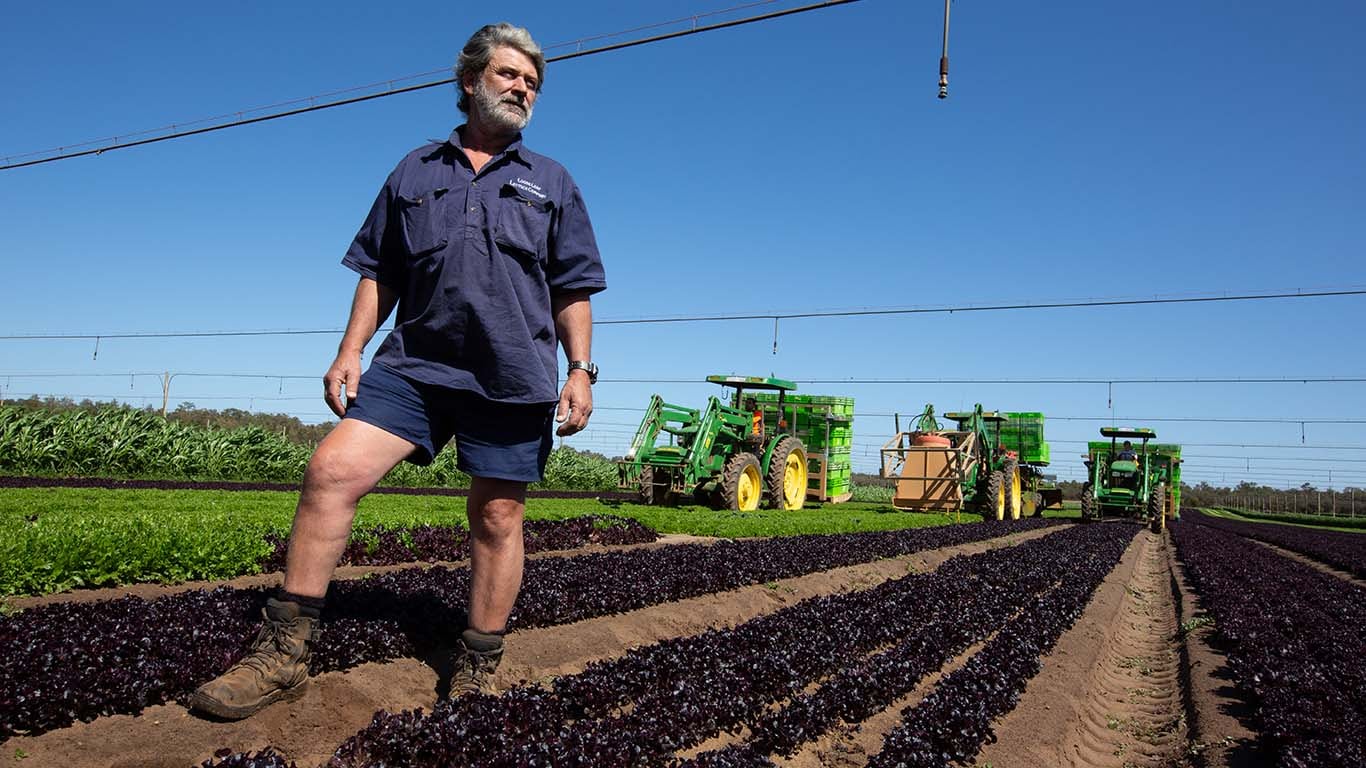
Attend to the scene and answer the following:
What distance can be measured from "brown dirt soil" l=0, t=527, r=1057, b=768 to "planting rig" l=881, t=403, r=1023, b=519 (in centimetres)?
1495

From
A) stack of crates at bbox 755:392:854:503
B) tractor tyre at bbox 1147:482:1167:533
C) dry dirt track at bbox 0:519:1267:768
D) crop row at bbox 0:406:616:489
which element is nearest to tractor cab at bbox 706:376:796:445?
stack of crates at bbox 755:392:854:503

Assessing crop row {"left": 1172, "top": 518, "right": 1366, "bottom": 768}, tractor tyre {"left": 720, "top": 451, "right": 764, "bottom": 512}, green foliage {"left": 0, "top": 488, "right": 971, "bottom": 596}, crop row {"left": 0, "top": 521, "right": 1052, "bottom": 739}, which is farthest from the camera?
tractor tyre {"left": 720, "top": 451, "right": 764, "bottom": 512}

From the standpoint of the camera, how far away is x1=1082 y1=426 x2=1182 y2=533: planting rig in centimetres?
2292

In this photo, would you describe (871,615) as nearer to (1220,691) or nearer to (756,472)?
(1220,691)

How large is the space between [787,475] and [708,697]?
1330 cm

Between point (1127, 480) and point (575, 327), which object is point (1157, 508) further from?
point (575, 327)

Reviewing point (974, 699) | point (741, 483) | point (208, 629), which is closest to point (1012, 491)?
point (741, 483)

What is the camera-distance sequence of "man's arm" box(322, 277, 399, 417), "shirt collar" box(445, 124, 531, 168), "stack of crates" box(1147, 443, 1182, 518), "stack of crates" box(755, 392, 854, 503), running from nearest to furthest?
1. "man's arm" box(322, 277, 399, 417)
2. "shirt collar" box(445, 124, 531, 168)
3. "stack of crates" box(755, 392, 854, 503)
4. "stack of crates" box(1147, 443, 1182, 518)

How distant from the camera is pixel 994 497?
1973 centimetres

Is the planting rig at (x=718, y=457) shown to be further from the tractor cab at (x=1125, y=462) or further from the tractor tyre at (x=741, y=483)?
the tractor cab at (x=1125, y=462)

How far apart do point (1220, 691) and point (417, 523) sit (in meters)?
6.03

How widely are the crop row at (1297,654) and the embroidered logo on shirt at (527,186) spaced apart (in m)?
3.36

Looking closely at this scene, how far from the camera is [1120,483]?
2467 centimetres

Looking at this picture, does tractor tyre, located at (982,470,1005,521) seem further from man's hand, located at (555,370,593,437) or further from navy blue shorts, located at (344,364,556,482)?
navy blue shorts, located at (344,364,556,482)
